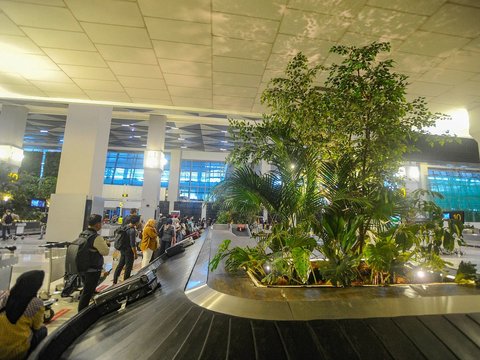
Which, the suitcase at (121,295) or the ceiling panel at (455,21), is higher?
the ceiling panel at (455,21)

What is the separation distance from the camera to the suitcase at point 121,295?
6.84 feet

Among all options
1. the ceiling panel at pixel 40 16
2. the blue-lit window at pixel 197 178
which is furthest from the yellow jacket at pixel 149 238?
the blue-lit window at pixel 197 178

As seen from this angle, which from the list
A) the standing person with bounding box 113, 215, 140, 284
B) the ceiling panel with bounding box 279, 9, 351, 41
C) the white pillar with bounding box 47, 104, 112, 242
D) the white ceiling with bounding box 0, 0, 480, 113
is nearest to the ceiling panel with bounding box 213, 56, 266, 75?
the white ceiling with bounding box 0, 0, 480, 113

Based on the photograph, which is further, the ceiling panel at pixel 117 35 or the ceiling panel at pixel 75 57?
the ceiling panel at pixel 75 57

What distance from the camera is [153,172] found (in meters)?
11.4

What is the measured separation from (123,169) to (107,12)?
2435 cm

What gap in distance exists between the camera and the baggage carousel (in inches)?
51.8

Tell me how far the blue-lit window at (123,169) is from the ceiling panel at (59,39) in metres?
21.5

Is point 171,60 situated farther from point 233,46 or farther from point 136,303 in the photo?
point 136,303

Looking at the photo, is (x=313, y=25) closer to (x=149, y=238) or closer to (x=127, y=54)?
(x=127, y=54)

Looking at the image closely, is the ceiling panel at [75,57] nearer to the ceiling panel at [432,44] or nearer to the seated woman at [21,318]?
the seated woman at [21,318]

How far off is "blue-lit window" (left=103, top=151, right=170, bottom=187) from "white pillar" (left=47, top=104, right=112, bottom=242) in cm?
1763

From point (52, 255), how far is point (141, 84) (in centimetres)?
318

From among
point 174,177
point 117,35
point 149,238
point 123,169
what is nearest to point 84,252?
point 149,238
